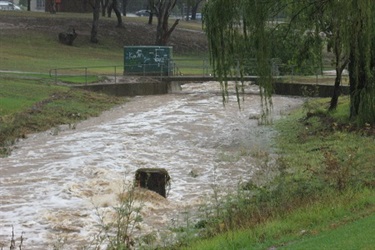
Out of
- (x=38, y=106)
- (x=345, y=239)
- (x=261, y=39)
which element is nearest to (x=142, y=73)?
(x=38, y=106)

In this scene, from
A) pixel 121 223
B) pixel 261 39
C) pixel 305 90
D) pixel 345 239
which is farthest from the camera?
pixel 305 90

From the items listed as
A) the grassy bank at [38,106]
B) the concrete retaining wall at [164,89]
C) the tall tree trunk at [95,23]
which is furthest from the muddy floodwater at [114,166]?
the tall tree trunk at [95,23]

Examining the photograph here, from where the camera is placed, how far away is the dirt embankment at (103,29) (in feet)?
252

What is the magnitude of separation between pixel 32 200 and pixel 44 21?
63672mm

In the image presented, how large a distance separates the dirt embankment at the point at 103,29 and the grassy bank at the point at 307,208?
182ft

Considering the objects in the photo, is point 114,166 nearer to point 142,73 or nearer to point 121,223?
point 121,223

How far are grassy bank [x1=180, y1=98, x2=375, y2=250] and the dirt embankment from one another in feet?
182

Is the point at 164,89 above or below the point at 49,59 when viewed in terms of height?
below

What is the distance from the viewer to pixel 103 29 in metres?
81.2

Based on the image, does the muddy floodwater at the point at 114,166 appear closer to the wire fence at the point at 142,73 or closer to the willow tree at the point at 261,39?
the willow tree at the point at 261,39

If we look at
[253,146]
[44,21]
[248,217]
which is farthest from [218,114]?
[44,21]

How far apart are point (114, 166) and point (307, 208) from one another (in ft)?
31.6

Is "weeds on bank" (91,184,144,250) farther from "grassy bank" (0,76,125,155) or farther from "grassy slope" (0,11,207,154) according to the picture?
"grassy slope" (0,11,207,154)

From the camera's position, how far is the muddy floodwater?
1609cm
